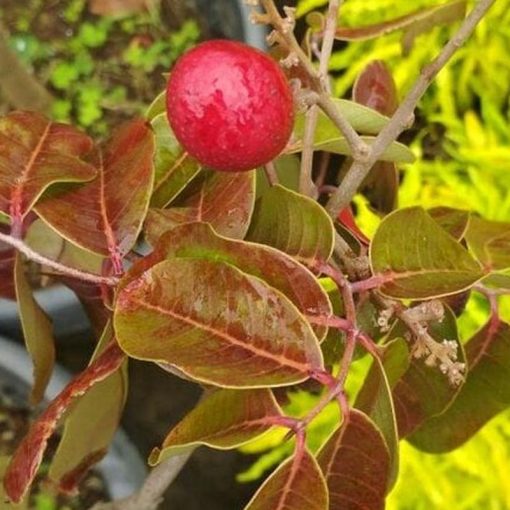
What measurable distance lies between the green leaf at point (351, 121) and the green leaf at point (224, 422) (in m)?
0.16

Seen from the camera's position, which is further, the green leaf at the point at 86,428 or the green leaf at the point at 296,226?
the green leaf at the point at 86,428

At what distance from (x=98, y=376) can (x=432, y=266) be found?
0.18 meters

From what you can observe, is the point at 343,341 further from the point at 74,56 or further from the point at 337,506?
the point at 74,56

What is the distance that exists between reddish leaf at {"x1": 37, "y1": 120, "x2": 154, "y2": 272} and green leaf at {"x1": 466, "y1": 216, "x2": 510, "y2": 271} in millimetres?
202

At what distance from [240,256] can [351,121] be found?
14 cm

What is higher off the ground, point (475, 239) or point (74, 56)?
point (475, 239)

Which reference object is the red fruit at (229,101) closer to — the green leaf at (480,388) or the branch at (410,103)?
the branch at (410,103)

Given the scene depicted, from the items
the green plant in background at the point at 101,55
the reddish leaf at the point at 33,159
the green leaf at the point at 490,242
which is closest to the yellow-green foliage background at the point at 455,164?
the green plant in background at the point at 101,55

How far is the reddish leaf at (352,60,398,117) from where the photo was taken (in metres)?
0.76

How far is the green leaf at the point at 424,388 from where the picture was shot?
630 mm

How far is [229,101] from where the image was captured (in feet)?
1.35

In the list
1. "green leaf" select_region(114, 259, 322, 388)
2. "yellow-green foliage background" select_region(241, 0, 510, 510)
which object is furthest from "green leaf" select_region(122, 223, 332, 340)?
"yellow-green foliage background" select_region(241, 0, 510, 510)

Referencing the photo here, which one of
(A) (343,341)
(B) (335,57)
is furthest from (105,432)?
(B) (335,57)

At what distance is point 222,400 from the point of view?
0.52m
